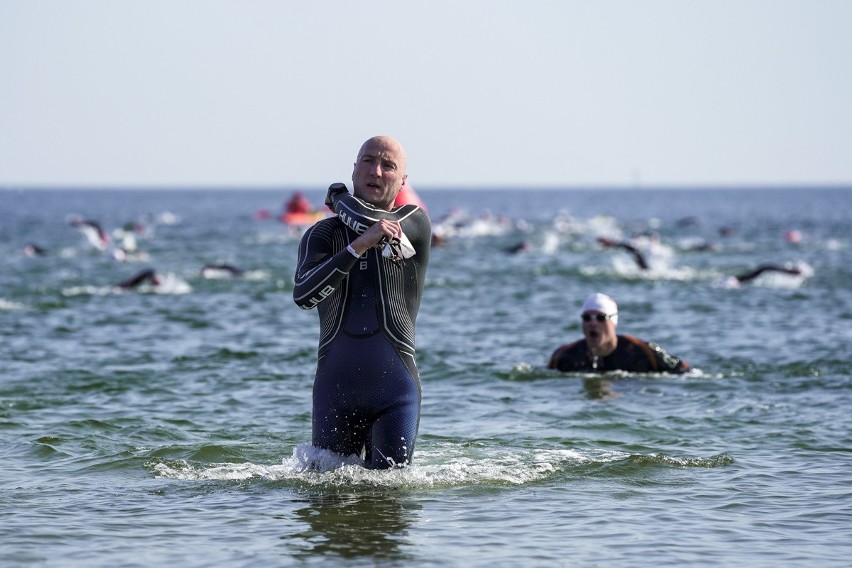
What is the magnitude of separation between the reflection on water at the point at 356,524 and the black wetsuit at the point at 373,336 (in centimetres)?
50

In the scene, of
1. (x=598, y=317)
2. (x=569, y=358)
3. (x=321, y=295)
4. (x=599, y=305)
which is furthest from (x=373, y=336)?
(x=569, y=358)

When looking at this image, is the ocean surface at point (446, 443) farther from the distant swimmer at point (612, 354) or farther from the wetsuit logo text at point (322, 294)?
the wetsuit logo text at point (322, 294)

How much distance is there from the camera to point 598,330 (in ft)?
45.9

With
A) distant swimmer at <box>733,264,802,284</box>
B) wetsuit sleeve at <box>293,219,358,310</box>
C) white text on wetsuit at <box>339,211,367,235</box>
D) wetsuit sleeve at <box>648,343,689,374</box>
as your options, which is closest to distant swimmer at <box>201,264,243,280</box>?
distant swimmer at <box>733,264,802,284</box>

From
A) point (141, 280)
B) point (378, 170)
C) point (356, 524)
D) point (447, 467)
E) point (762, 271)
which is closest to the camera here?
point (378, 170)

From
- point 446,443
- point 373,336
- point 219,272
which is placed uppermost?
point 373,336

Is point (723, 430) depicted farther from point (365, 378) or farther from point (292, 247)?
point (292, 247)

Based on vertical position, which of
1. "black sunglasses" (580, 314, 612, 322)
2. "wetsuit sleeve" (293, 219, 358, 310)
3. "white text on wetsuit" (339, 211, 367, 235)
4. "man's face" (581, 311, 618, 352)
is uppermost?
"white text on wetsuit" (339, 211, 367, 235)

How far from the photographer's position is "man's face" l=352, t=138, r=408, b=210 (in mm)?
7301

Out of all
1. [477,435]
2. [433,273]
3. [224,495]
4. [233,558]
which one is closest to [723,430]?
[477,435]

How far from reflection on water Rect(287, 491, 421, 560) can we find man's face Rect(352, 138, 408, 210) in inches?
76.1

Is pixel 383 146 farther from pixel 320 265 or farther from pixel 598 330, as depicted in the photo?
pixel 598 330

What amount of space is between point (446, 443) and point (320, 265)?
4.01 metres

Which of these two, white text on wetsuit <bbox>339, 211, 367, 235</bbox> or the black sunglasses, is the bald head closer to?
white text on wetsuit <bbox>339, 211, 367, 235</bbox>
